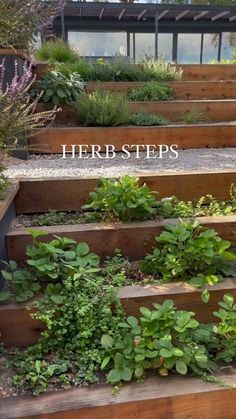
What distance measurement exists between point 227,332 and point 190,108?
2819 millimetres

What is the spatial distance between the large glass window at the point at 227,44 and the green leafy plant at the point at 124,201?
1070cm

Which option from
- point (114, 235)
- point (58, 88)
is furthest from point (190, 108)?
point (114, 235)

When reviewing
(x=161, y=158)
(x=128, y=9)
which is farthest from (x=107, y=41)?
(x=161, y=158)

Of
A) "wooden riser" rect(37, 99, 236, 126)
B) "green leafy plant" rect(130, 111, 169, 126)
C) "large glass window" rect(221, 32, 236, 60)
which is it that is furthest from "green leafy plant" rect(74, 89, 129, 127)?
"large glass window" rect(221, 32, 236, 60)

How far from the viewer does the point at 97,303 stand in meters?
1.61

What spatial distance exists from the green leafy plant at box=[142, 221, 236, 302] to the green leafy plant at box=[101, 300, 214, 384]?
0.28 m

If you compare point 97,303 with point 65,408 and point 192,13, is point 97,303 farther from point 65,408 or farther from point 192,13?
point 192,13

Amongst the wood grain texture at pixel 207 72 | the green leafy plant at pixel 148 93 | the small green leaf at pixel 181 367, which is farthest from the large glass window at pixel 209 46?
the small green leaf at pixel 181 367

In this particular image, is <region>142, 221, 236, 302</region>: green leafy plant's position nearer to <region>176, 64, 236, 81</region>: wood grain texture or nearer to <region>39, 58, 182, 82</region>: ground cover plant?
<region>39, 58, 182, 82</region>: ground cover plant

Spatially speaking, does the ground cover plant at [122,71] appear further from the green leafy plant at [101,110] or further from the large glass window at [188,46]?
the large glass window at [188,46]

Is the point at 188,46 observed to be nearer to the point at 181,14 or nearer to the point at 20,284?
the point at 181,14

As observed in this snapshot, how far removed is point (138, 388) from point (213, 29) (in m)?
11.6

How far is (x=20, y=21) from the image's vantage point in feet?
10.5

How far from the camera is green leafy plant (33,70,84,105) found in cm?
369
